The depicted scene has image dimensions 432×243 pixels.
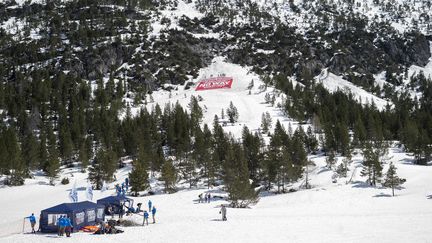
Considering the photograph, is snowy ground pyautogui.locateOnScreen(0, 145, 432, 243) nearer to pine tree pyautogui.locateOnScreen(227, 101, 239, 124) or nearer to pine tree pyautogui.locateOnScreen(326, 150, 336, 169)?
pine tree pyautogui.locateOnScreen(326, 150, 336, 169)

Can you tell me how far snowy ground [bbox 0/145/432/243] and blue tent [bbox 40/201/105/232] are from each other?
1.73 metres

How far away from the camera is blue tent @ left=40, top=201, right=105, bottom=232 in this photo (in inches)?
1313

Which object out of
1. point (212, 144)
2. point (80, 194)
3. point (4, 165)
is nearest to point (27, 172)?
point (4, 165)

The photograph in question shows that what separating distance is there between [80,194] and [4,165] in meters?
21.9

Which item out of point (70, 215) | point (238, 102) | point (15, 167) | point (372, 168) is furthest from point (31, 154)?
point (238, 102)

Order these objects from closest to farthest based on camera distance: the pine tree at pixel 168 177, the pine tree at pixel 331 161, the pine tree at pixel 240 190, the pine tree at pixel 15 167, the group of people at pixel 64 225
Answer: the group of people at pixel 64 225
the pine tree at pixel 240 190
the pine tree at pixel 168 177
the pine tree at pixel 15 167
the pine tree at pixel 331 161

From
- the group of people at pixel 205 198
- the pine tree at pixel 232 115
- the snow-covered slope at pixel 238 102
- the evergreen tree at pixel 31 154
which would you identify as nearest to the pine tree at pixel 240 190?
the group of people at pixel 205 198

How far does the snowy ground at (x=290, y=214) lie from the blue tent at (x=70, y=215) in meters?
1.73

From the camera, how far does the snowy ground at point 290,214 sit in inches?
1110

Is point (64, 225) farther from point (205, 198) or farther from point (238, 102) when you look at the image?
point (238, 102)

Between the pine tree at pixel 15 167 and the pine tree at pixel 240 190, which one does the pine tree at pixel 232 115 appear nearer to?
the pine tree at pixel 240 190

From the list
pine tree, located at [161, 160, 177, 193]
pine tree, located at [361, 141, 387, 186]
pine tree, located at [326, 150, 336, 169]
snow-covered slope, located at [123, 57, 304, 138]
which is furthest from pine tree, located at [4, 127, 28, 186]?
pine tree, located at [361, 141, 387, 186]

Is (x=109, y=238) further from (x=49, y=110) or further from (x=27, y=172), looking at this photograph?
(x=49, y=110)

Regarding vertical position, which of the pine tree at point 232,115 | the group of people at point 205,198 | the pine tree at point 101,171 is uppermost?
the pine tree at point 232,115
